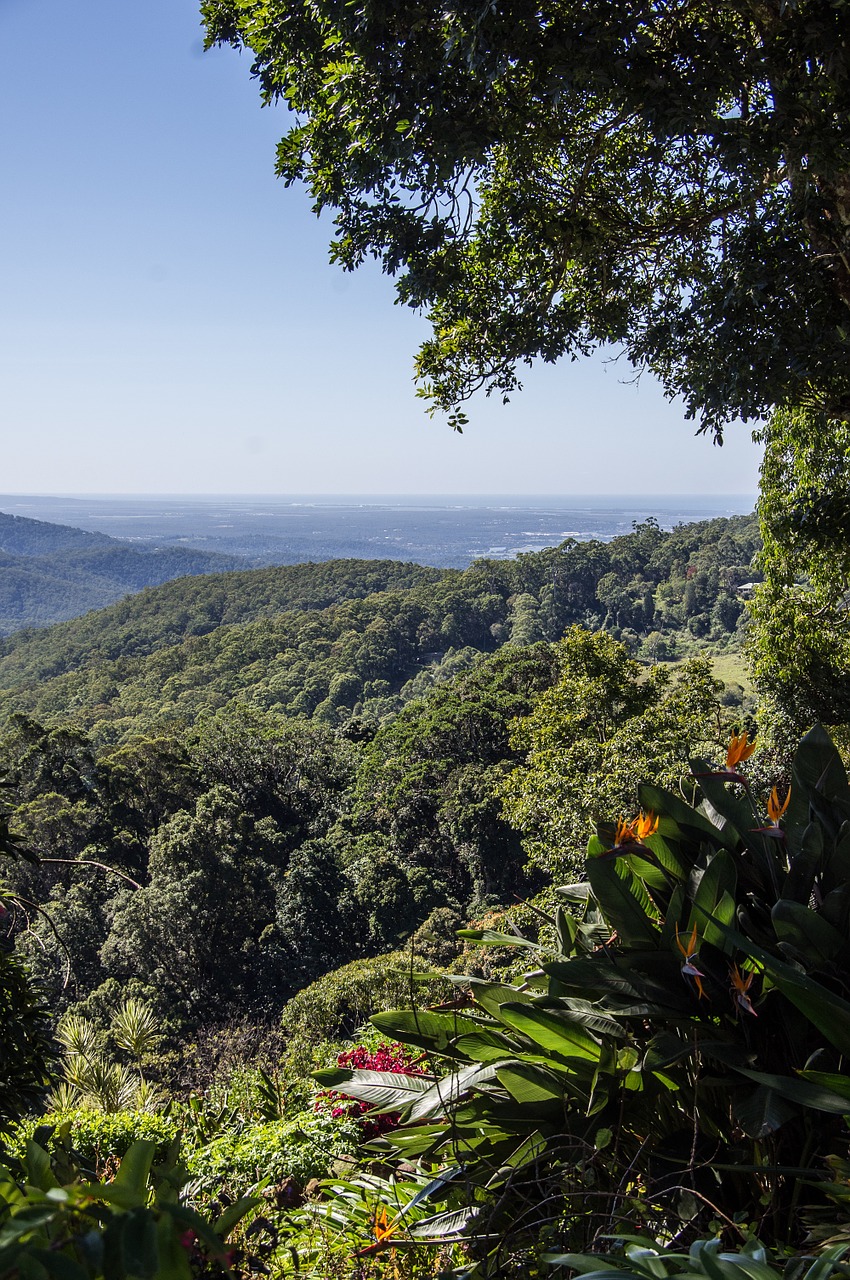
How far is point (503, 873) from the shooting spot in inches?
658

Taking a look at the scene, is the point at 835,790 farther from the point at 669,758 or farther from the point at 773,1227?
the point at 669,758

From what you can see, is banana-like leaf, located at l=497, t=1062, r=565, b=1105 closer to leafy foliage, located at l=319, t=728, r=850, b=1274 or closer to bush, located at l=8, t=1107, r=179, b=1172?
leafy foliage, located at l=319, t=728, r=850, b=1274

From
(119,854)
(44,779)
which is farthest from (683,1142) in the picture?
(44,779)

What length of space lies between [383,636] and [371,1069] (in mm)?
39974

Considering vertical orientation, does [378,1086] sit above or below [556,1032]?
below

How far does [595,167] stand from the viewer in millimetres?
3672

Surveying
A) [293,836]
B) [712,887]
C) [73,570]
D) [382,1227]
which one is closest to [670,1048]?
[712,887]

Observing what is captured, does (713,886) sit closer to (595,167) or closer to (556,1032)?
(556,1032)

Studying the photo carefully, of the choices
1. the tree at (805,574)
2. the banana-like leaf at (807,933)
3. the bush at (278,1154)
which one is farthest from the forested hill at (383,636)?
the banana-like leaf at (807,933)

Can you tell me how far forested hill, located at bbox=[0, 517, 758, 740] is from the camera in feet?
124

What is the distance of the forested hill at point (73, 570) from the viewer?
95.0 metres

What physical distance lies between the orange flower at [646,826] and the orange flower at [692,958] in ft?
0.66

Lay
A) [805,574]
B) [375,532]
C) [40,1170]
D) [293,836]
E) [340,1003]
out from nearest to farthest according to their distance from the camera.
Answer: [40,1170], [805,574], [340,1003], [293,836], [375,532]

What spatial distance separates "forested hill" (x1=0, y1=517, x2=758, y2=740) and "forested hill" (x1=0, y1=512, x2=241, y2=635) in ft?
136
